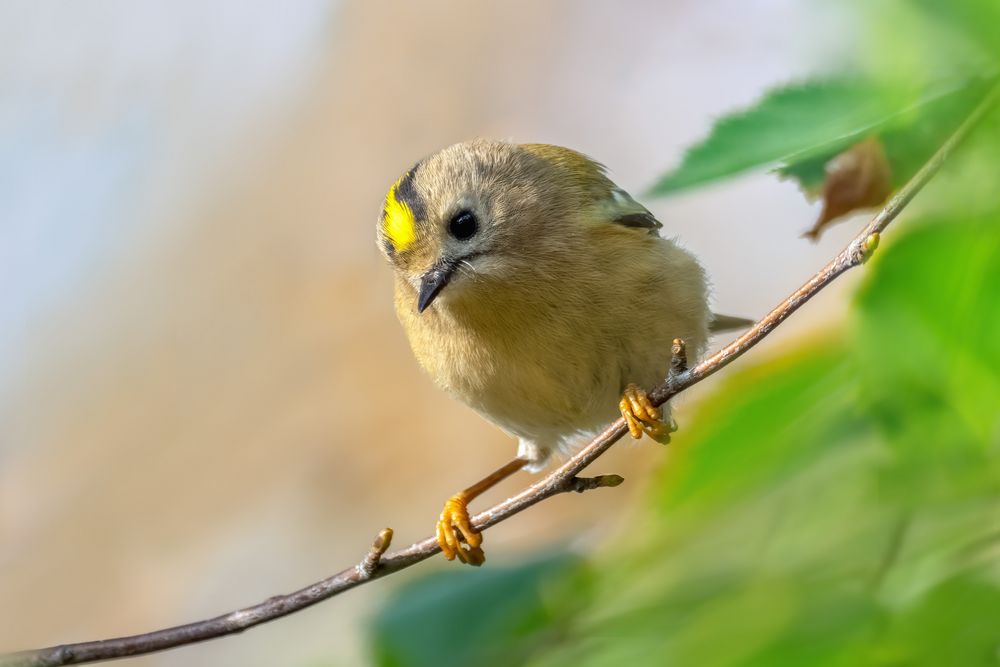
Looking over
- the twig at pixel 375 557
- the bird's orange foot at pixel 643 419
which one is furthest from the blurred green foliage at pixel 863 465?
the bird's orange foot at pixel 643 419

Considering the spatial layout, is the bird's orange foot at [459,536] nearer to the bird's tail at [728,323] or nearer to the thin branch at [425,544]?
the thin branch at [425,544]

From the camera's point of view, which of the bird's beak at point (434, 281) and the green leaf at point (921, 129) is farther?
the bird's beak at point (434, 281)

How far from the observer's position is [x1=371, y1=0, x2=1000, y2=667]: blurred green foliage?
0.30 meters

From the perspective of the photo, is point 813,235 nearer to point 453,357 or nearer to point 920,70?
point 920,70

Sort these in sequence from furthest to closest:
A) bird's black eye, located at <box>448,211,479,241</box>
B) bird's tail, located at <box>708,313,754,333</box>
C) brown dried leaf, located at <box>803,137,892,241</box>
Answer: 1. bird's tail, located at <box>708,313,754,333</box>
2. bird's black eye, located at <box>448,211,479,241</box>
3. brown dried leaf, located at <box>803,137,892,241</box>

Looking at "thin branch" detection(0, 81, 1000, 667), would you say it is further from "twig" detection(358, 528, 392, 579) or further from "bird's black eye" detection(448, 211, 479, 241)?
"bird's black eye" detection(448, 211, 479, 241)

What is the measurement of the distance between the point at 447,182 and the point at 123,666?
2.07 metres

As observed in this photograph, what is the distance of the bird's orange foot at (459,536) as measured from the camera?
109 cm

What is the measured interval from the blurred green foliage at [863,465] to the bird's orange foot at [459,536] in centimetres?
66

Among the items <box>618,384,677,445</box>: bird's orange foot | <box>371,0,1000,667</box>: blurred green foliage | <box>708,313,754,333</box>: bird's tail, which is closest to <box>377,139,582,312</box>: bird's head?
<box>618,384,677,445</box>: bird's orange foot

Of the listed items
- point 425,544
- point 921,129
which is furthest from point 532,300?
point 921,129

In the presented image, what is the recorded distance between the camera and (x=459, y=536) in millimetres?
1121

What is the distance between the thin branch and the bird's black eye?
40 cm

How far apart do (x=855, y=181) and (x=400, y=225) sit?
2.27ft
